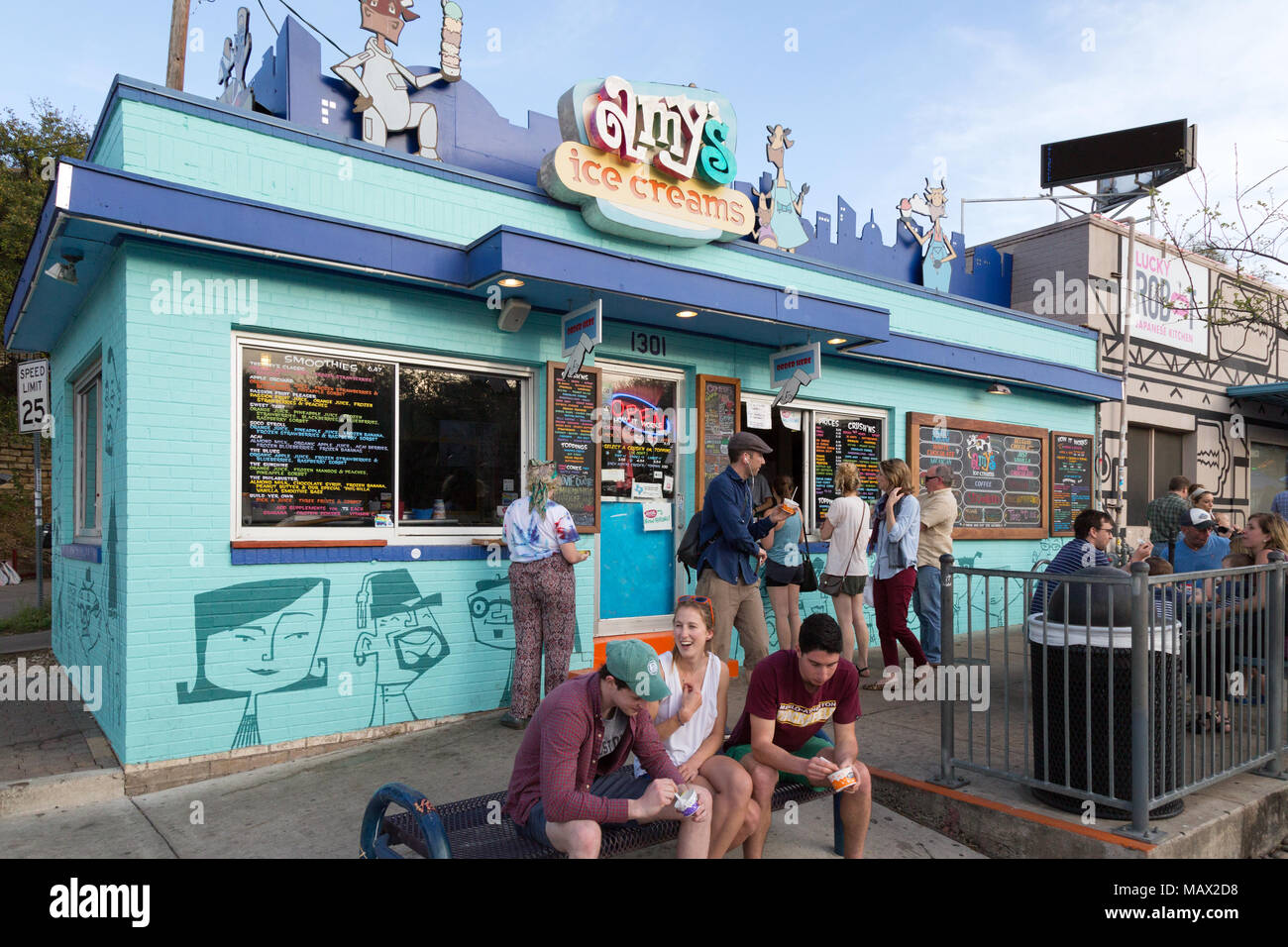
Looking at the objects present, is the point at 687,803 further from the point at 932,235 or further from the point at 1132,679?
the point at 932,235

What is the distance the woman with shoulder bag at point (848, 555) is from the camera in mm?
7105

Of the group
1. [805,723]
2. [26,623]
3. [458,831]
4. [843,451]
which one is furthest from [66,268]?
[26,623]

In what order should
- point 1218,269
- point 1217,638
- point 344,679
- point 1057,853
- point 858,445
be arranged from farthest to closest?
point 1218,269
point 858,445
point 344,679
point 1217,638
point 1057,853

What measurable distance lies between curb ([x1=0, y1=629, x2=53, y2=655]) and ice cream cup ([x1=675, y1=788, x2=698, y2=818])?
9350 mm

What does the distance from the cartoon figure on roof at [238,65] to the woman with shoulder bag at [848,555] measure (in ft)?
18.2

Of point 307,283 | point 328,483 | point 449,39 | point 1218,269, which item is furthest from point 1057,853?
point 1218,269

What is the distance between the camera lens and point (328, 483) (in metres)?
5.82

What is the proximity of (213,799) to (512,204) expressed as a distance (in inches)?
179

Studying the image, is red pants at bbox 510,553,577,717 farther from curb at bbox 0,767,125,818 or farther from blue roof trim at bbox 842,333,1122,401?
blue roof trim at bbox 842,333,1122,401

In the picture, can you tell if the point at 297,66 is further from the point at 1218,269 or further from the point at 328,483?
the point at 1218,269

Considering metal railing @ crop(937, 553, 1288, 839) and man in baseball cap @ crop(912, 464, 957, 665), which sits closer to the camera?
metal railing @ crop(937, 553, 1288, 839)

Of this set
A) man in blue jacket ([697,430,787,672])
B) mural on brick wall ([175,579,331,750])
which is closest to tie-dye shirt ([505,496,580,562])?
man in blue jacket ([697,430,787,672])

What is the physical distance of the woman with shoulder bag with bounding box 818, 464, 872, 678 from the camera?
7105mm

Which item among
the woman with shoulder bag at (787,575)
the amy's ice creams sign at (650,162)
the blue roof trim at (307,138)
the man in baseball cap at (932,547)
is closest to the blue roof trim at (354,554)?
the woman with shoulder bag at (787,575)
